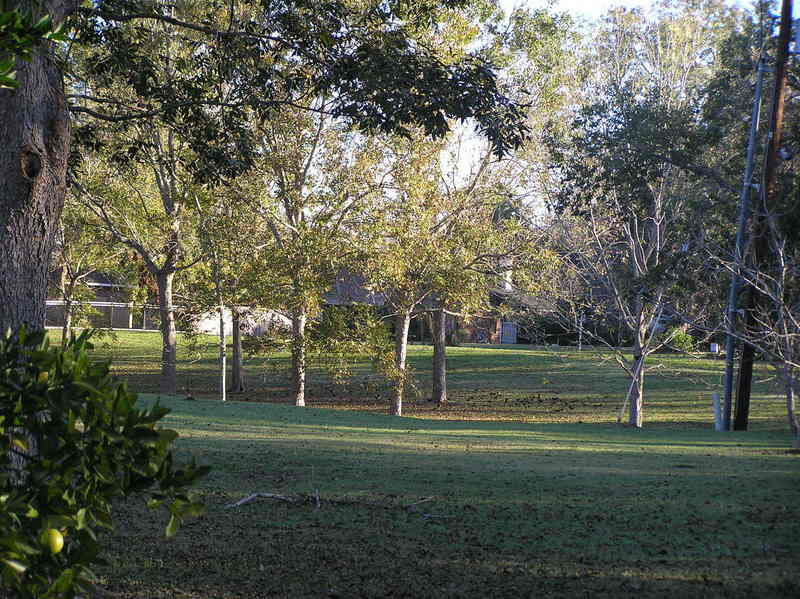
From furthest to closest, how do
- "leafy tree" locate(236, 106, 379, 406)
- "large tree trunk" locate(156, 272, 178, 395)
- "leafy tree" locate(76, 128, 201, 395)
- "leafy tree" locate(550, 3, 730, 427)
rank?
"large tree trunk" locate(156, 272, 178, 395) < "leafy tree" locate(76, 128, 201, 395) < "leafy tree" locate(236, 106, 379, 406) < "leafy tree" locate(550, 3, 730, 427)

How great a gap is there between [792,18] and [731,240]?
15.8 ft

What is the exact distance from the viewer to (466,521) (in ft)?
21.1

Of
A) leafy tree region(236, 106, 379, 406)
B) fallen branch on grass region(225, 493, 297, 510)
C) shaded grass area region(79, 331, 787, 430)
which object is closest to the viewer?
fallen branch on grass region(225, 493, 297, 510)

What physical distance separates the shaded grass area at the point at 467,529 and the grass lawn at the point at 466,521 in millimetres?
18

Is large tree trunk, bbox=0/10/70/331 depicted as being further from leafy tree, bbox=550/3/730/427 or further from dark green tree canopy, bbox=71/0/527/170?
leafy tree, bbox=550/3/730/427

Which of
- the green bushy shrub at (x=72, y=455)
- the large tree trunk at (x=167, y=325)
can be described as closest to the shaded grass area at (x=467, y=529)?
the green bushy shrub at (x=72, y=455)

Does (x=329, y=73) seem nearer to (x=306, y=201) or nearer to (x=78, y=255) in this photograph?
(x=306, y=201)

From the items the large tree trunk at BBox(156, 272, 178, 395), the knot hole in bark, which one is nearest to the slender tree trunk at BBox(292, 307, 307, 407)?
the large tree trunk at BBox(156, 272, 178, 395)

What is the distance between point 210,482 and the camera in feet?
25.8

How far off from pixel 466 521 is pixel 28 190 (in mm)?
3933

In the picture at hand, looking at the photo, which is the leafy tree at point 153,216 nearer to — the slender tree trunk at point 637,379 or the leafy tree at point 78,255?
the leafy tree at point 78,255

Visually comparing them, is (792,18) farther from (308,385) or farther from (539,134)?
(308,385)

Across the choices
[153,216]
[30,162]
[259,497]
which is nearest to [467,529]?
[259,497]

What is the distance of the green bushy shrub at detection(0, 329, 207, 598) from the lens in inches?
110
